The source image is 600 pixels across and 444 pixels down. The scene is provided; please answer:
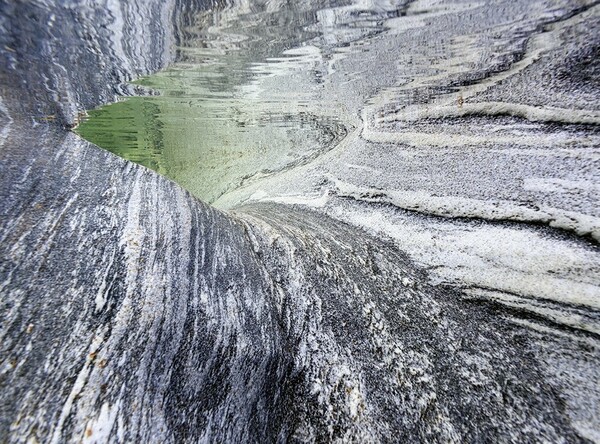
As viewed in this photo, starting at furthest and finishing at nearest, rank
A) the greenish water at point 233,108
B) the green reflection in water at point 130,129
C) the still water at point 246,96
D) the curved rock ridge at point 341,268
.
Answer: the green reflection in water at point 130,129, the greenish water at point 233,108, the still water at point 246,96, the curved rock ridge at point 341,268

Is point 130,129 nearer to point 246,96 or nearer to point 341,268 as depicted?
point 246,96

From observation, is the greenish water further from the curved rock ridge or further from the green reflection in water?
the curved rock ridge

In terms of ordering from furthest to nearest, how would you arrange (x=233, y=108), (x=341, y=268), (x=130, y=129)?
(x=130, y=129) < (x=233, y=108) < (x=341, y=268)

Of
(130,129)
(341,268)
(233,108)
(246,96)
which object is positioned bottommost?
(130,129)

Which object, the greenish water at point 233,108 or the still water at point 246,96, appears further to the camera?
the greenish water at point 233,108

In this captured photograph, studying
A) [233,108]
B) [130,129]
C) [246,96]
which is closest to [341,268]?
[246,96]

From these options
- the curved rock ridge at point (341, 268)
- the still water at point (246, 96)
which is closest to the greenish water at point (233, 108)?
the still water at point (246, 96)

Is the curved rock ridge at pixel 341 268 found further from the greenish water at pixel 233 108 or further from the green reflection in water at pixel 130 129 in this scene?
the green reflection in water at pixel 130 129
